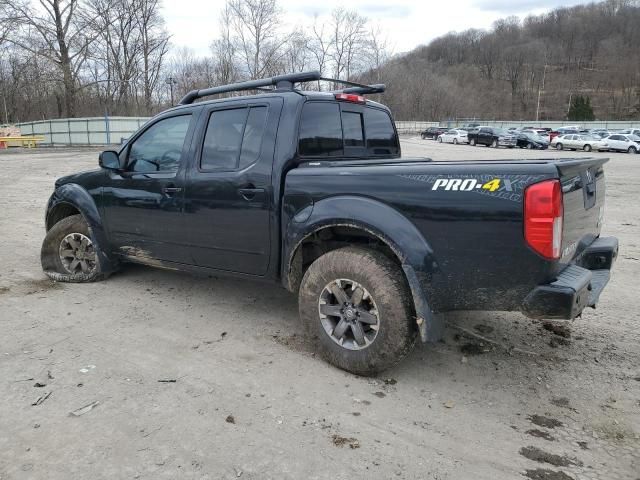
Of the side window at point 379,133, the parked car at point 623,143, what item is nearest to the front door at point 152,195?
the side window at point 379,133

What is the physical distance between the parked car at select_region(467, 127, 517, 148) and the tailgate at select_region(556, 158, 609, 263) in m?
43.3

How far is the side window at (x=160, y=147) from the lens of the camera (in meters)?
4.48

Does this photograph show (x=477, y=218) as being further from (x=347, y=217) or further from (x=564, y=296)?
(x=347, y=217)

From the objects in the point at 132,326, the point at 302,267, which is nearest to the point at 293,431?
the point at 302,267

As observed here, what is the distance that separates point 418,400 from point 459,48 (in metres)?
168

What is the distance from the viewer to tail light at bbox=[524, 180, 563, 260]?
2717mm

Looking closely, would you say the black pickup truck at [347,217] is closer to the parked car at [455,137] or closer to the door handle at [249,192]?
the door handle at [249,192]

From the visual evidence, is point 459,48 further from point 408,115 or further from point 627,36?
point 408,115

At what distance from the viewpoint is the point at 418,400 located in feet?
10.5

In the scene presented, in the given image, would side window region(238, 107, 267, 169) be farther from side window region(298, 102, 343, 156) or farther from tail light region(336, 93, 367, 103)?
tail light region(336, 93, 367, 103)

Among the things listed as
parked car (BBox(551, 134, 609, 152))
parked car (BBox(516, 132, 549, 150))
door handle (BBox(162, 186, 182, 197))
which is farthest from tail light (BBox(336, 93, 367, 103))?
parked car (BBox(516, 132, 549, 150))

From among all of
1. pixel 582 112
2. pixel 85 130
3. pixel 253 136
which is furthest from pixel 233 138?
pixel 582 112

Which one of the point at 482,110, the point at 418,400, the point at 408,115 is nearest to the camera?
the point at 418,400

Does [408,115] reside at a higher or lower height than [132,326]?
higher
